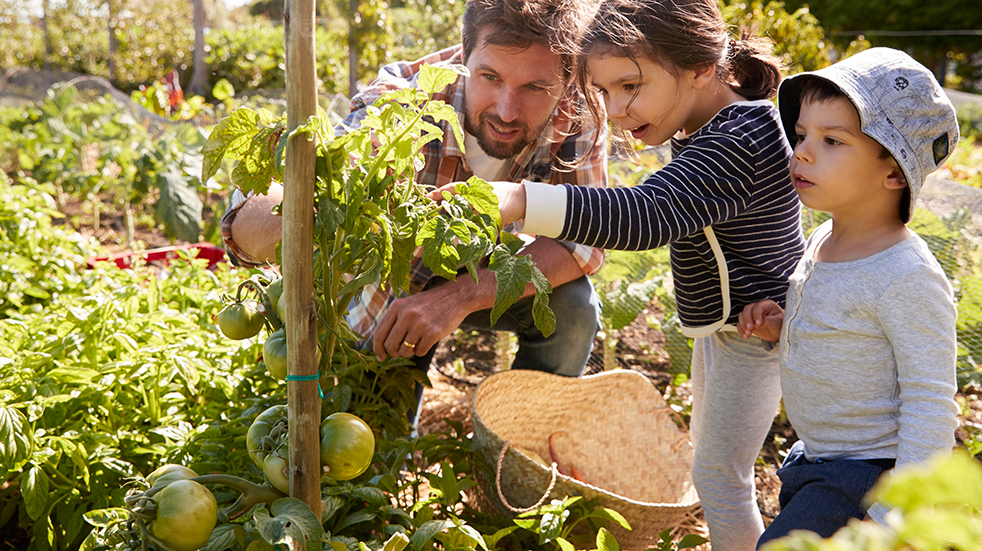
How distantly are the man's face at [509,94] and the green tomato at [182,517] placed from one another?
108 cm

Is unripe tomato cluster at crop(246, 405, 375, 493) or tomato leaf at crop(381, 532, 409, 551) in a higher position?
unripe tomato cluster at crop(246, 405, 375, 493)

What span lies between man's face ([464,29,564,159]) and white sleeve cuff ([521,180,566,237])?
2.03 feet

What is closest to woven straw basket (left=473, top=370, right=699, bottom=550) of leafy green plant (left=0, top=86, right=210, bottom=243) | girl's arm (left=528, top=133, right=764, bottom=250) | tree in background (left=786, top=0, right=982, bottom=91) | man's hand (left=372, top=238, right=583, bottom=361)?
man's hand (left=372, top=238, right=583, bottom=361)

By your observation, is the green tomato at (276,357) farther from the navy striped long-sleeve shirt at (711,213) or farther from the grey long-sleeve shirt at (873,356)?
the grey long-sleeve shirt at (873,356)

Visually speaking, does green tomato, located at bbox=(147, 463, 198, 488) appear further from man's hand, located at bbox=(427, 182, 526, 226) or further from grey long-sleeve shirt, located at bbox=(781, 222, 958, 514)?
grey long-sleeve shirt, located at bbox=(781, 222, 958, 514)

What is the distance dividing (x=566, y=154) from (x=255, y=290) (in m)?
1.04

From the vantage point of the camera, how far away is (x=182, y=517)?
0.74m

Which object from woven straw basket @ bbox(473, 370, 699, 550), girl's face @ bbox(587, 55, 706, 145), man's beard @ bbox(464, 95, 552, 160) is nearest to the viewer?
girl's face @ bbox(587, 55, 706, 145)

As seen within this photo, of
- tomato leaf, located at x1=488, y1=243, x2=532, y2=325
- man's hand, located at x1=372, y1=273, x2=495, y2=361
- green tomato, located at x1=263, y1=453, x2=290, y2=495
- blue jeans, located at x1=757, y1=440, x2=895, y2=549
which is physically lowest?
blue jeans, located at x1=757, y1=440, x2=895, y2=549

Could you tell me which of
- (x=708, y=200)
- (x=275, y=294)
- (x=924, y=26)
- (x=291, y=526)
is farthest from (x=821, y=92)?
(x=924, y=26)

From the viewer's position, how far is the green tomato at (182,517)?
0.74 metres

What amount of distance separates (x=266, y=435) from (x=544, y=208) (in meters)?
0.49

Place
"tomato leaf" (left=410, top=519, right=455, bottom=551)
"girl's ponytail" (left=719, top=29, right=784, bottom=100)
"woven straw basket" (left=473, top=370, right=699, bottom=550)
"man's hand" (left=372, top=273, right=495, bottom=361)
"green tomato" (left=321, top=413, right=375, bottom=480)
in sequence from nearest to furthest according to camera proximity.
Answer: "green tomato" (left=321, top=413, right=375, bottom=480), "tomato leaf" (left=410, top=519, right=455, bottom=551), "girl's ponytail" (left=719, top=29, right=784, bottom=100), "man's hand" (left=372, top=273, right=495, bottom=361), "woven straw basket" (left=473, top=370, right=699, bottom=550)

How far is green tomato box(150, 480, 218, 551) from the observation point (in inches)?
29.0
